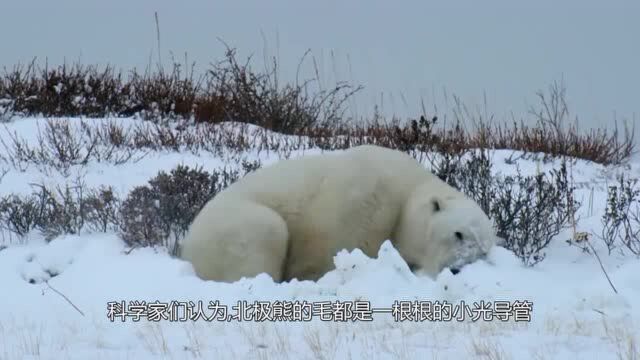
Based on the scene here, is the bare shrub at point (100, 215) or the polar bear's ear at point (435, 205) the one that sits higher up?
the polar bear's ear at point (435, 205)

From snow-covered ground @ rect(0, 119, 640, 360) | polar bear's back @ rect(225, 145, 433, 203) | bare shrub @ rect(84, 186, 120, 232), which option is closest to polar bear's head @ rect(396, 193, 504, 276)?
snow-covered ground @ rect(0, 119, 640, 360)

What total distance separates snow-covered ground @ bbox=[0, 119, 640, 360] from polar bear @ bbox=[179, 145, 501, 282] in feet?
0.67

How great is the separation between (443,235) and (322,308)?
3.65ft

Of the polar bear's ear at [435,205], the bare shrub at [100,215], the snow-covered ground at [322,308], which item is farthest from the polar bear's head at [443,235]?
the bare shrub at [100,215]

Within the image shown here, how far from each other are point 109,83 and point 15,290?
26.2ft

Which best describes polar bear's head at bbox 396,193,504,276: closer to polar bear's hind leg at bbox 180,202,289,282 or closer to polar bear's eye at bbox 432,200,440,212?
polar bear's eye at bbox 432,200,440,212

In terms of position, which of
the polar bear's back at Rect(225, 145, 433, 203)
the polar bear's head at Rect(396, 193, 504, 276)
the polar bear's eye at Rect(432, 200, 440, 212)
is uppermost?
the polar bear's back at Rect(225, 145, 433, 203)

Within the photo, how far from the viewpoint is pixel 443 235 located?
4.58m

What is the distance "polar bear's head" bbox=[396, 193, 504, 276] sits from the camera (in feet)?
14.9

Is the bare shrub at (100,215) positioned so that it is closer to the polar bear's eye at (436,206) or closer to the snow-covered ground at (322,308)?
the snow-covered ground at (322,308)

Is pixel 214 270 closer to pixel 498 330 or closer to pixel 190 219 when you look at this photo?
pixel 190 219

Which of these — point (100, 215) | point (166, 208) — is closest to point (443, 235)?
point (166, 208)

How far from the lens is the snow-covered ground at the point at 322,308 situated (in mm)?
3033

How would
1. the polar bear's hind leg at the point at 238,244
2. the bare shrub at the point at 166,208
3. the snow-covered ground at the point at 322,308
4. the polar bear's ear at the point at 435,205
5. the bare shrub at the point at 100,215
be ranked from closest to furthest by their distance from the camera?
1. the snow-covered ground at the point at 322,308
2. the polar bear's hind leg at the point at 238,244
3. the polar bear's ear at the point at 435,205
4. the bare shrub at the point at 166,208
5. the bare shrub at the point at 100,215
